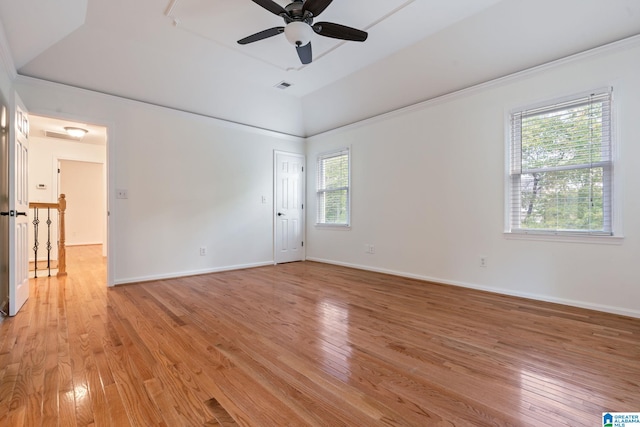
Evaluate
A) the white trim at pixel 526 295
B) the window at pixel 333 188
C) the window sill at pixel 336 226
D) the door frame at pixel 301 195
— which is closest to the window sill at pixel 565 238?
the white trim at pixel 526 295

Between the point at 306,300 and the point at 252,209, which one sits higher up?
the point at 252,209

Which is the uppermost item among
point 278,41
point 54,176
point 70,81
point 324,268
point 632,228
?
point 278,41

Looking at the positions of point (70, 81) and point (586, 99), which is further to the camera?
point (70, 81)

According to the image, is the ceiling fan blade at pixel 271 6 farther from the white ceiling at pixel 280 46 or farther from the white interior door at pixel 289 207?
the white interior door at pixel 289 207

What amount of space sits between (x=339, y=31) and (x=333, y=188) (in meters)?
3.16

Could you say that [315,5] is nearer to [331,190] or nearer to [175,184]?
[175,184]

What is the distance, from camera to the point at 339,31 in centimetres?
282

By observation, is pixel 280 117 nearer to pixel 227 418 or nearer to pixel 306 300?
pixel 306 300

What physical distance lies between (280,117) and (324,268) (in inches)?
115

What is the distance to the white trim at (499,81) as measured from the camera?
2833 mm

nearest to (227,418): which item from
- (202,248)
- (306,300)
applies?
(306,300)

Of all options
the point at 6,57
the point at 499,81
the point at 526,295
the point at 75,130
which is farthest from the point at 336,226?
the point at 75,130

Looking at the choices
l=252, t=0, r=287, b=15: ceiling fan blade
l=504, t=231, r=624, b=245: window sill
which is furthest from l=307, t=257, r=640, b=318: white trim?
l=252, t=0, r=287, b=15: ceiling fan blade

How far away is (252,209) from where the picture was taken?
537 centimetres
